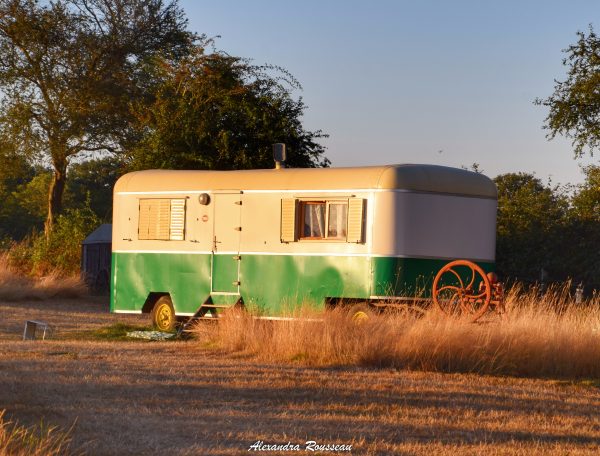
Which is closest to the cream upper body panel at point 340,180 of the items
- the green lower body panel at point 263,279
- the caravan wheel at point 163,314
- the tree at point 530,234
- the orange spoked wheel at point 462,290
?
the green lower body panel at point 263,279

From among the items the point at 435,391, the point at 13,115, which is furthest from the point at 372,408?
the point at 13,115

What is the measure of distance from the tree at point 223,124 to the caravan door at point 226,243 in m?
6.33

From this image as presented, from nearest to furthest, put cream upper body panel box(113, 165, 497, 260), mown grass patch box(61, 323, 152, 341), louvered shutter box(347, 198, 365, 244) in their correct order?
cream upper body panel box(113, 165, 497, 260)
louvered shutter box(347, 198, 365, 244)
mown grass patch box(61, 323, 152, 341)

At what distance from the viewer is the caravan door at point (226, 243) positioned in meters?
17.3

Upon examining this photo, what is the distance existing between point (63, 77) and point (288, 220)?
20.4 m

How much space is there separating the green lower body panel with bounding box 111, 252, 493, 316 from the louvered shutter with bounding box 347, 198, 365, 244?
0.94 ft

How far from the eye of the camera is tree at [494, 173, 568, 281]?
2394 centimetres

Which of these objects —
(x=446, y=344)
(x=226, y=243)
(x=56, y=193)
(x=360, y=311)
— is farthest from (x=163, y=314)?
(x=56, y=193)

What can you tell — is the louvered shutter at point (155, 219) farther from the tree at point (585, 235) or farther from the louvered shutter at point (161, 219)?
the tree at point (585, 235)

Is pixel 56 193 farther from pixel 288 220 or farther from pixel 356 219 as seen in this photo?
pixel 356 219

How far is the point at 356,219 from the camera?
1602 centimetres

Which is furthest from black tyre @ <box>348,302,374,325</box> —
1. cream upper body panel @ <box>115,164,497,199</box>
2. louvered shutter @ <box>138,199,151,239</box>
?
louvered shutter @ <box>138,199,151,239</box>

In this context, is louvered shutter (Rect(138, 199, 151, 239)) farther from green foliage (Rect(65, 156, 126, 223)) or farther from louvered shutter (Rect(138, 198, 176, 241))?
green foliage (Rect(65, 156, 126, 223))

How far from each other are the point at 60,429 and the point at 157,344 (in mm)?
7198
